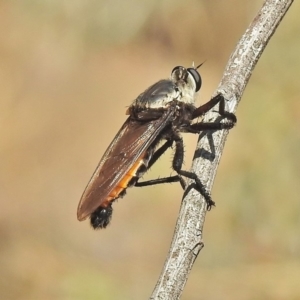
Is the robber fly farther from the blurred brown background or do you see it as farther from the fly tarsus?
the blurred brown background

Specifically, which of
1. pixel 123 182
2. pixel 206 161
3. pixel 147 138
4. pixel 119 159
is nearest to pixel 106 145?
pixel 147 138

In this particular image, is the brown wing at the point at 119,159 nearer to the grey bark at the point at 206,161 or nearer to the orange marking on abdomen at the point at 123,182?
the orange marking on abdomen at the point at 123,182

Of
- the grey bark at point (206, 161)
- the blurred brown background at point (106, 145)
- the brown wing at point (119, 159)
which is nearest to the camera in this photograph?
the grey bark at point (206, 161)

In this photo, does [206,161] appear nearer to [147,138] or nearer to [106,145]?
[147,138]

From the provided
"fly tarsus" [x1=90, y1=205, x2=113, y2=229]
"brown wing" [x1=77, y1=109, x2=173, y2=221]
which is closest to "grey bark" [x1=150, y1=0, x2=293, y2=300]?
"brown wing" [x1=77, y1=109, x2=173, y2=221]

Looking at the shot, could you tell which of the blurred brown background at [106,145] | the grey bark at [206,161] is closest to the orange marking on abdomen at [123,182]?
the grey bark at [206,161]

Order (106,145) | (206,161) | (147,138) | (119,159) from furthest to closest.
Answer: (106,145) → (147,138) → (119,159) → (206,161)

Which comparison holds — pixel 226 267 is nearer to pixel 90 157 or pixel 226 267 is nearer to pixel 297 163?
pixel 297 163
